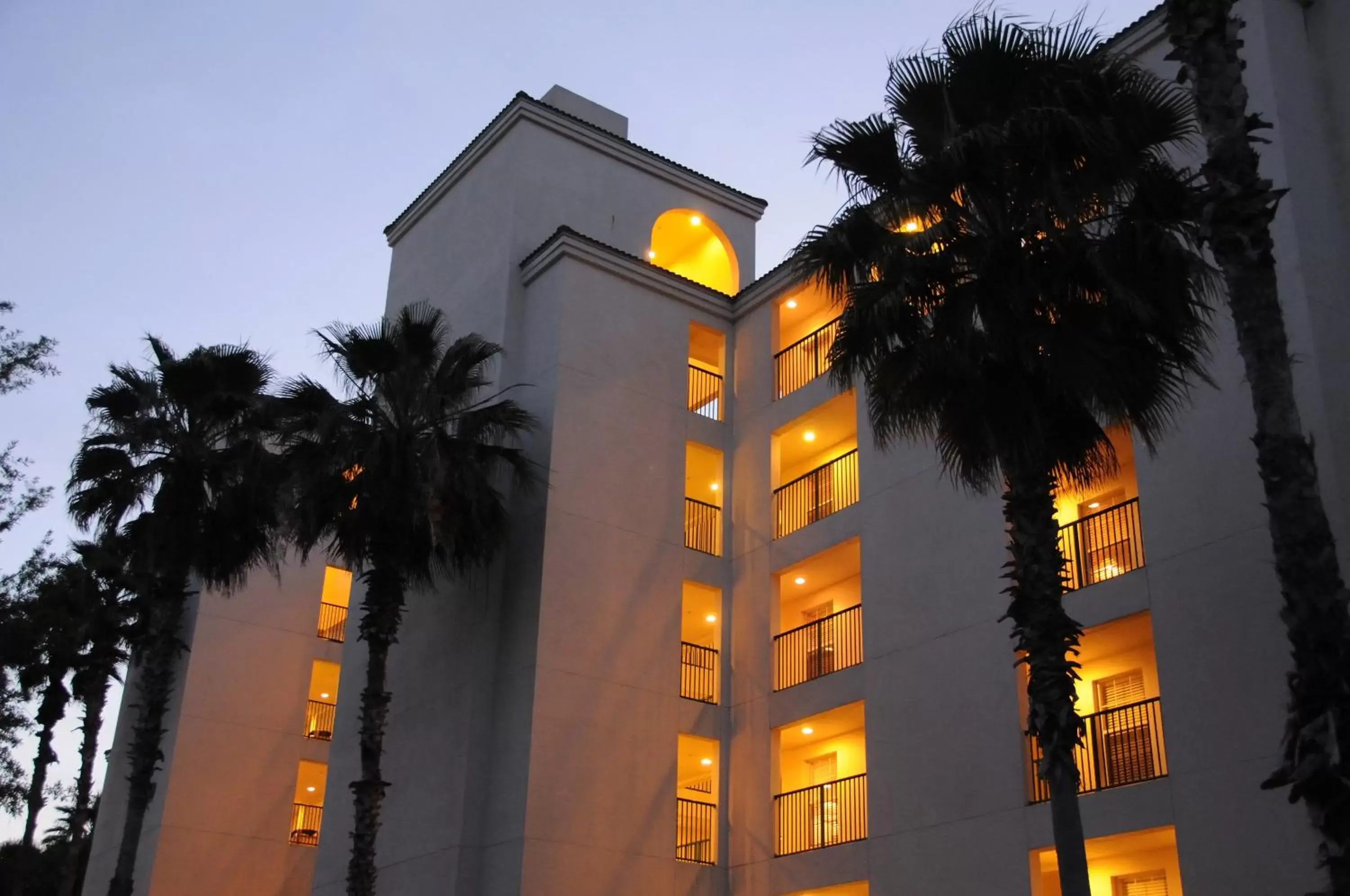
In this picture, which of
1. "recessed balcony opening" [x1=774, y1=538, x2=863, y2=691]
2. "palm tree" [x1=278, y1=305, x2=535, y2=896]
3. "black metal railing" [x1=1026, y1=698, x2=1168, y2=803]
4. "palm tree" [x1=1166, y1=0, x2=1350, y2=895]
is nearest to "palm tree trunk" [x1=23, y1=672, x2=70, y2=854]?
"palm tree" [x1=278, y1=305, x2=535, y2=896]

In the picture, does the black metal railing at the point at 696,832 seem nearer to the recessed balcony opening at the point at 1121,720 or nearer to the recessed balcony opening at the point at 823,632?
the recessed balcony opening at the point at 823,632

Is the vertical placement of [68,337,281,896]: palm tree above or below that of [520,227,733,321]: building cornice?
below

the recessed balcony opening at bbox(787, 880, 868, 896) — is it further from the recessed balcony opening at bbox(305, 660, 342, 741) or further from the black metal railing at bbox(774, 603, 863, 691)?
the recessed balcony opening at bbox(305, 660, 342, 741)

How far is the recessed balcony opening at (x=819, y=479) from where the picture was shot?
23.7 m

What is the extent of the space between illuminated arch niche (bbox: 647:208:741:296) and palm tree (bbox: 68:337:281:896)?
9495 mm

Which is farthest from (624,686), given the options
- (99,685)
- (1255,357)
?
(99,685)

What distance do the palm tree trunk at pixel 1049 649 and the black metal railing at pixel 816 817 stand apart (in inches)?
343

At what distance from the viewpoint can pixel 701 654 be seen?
2388 centimetres

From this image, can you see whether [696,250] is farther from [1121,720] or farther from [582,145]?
[1121,720]

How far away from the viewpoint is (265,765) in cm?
3098

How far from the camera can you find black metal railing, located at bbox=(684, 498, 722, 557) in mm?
24469

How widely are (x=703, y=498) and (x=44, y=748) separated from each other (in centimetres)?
1711

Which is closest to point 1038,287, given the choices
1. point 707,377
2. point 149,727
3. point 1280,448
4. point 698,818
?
point 1280,448

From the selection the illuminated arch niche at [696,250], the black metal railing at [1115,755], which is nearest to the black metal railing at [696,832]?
the black metal railing at [1115,755]
